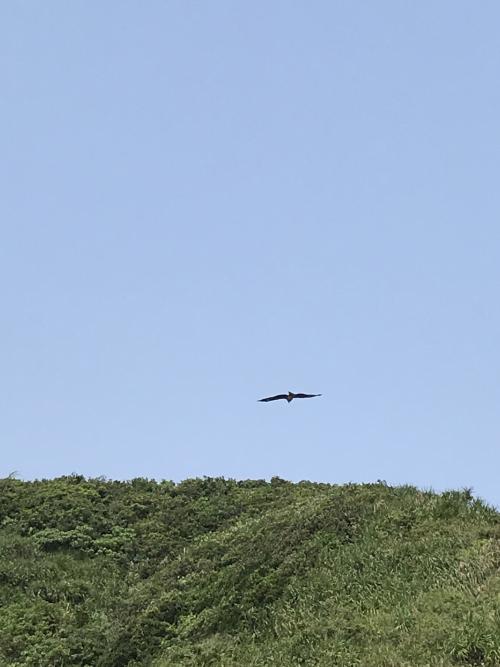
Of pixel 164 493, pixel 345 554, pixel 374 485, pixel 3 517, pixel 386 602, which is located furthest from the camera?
pixel 164 493

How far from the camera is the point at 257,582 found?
69.8ft

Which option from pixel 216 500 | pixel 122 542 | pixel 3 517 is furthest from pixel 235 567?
pixel 3 517

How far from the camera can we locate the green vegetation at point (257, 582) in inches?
639

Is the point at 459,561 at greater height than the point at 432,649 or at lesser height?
greater

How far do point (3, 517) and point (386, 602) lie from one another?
19.0 m

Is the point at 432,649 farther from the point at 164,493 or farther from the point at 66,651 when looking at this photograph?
the point at 164,493

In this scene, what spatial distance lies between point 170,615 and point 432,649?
9.05 metres

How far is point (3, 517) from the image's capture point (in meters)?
32.5

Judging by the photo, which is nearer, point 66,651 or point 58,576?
point 66,651

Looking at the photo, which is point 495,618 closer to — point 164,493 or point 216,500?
point 216,500

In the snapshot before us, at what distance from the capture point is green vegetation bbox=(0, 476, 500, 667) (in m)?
16.2

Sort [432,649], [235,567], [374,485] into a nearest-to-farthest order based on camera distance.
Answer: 1. [432,649]
2. [235,567]
3. [374,485]

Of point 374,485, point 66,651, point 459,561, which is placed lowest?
point 66,651

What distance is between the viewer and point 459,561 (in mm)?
18641
